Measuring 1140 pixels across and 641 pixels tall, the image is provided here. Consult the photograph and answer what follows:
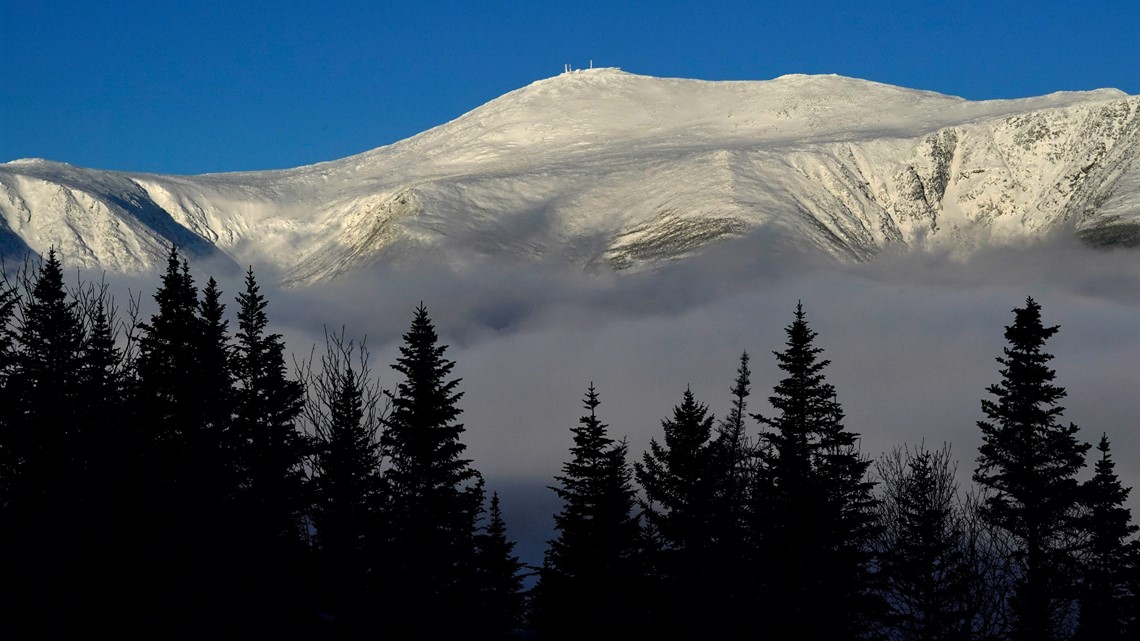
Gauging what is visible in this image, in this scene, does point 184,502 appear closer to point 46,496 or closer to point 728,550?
point 46,496

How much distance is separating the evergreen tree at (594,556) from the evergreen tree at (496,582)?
4.20 feet

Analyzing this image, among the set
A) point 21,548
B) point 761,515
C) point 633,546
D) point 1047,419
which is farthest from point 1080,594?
point 21,548

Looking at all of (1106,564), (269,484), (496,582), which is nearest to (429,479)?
(269,484)

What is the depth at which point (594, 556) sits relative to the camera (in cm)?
3681

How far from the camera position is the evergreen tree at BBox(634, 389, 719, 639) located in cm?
3303

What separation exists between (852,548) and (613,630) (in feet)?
23.9

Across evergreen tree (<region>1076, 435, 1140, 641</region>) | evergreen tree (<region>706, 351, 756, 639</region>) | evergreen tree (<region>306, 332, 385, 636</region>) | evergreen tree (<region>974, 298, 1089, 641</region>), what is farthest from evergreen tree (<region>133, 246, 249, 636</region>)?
evergreen tree (<region>1076, 435, 1140, 641</region>)

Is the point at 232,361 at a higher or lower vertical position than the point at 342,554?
higher

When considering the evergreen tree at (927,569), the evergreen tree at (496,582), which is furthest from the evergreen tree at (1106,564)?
the evergreen tree at (496,582)

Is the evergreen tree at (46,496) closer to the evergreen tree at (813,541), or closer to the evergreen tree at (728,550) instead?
the evergreen tree at (728,550)

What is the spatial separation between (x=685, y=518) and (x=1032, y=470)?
32.1ft

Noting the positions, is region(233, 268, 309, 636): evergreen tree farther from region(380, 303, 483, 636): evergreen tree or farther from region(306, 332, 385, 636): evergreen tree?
region(380, 303, 483, 636): evergreen tree

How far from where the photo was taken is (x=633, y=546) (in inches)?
1492

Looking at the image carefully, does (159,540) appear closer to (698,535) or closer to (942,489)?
(698,535)
